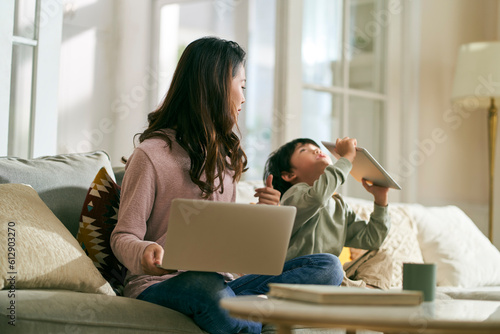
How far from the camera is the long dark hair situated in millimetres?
1530

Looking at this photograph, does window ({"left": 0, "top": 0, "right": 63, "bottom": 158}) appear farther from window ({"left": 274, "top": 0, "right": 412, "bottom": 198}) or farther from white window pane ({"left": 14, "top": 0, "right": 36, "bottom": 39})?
window ({"left": 274, "top": 0, "right": 412, "bottom": 198})

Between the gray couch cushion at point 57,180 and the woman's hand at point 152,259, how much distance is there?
401mm

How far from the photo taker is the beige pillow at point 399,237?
2158 millimetres

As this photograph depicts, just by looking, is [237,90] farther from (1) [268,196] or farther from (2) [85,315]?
(2) [85,315]

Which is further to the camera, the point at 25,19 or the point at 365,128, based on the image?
the point at 365,128

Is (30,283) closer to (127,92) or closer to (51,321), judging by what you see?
(51,321)

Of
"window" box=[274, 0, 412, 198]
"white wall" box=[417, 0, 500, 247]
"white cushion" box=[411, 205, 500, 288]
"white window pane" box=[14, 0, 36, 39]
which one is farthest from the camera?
"white wall" box=[417, 0, 500, 247]

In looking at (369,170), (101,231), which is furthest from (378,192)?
(101,231)

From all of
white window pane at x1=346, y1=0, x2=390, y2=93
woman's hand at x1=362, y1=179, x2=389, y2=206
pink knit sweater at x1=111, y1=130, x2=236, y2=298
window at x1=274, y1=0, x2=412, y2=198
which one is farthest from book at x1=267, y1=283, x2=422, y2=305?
white window pane at x1=346, y1=0, x2=390, y2=93

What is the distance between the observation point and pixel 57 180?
5.32ft

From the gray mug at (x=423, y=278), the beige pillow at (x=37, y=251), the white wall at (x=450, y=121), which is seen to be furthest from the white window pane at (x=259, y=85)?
the gray mug at (x=423, y=278)

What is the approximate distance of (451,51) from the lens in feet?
12.0

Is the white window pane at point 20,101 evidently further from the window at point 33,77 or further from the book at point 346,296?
the book at point 346,296

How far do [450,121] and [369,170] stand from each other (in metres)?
2.05
